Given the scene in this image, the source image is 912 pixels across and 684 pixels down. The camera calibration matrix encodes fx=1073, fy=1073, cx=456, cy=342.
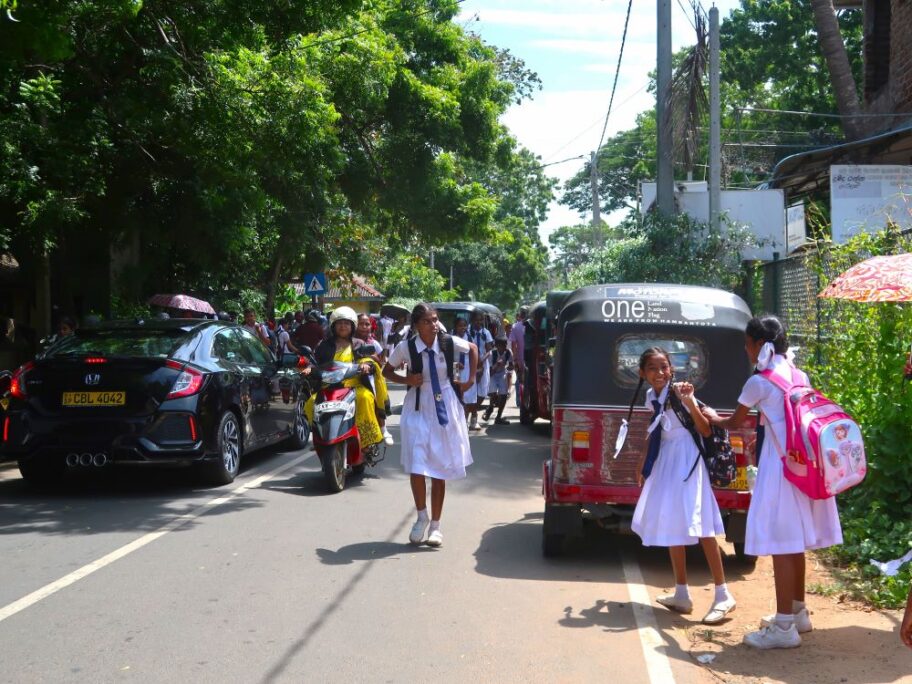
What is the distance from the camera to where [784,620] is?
5.54 meters

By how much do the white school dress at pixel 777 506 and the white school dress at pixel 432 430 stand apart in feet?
9.32

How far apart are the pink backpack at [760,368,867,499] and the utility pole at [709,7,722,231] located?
11.4 meters

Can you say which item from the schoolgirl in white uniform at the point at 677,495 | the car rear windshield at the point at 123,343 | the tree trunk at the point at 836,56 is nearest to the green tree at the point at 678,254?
the tree trunk at the point at 836,56

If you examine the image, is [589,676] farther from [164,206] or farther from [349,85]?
[164,206]

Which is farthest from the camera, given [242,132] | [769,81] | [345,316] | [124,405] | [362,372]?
[769,81]

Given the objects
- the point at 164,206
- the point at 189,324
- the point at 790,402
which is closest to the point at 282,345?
the point at 164,206

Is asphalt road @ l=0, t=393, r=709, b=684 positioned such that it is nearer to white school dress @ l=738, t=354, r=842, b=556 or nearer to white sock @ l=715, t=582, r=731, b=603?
white sock @ l=715, t=582, r=731, b=603

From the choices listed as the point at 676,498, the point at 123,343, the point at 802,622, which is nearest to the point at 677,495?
the point at 676,498

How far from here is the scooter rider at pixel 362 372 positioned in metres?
10.5

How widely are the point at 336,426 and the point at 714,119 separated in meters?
9.16

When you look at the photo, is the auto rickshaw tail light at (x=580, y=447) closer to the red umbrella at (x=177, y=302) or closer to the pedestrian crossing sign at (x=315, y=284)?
the red umbrella at (x=177, y=302)

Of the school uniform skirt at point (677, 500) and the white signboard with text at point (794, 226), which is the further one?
the white signboard with text at point (794, 226)

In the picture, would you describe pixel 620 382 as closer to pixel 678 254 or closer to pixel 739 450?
pixel 739 450

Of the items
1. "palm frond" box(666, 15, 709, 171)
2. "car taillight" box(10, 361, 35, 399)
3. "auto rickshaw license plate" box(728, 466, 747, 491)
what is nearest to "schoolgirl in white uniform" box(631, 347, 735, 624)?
"auto rickshaw license plate" box(728, 466, 747, 491)
